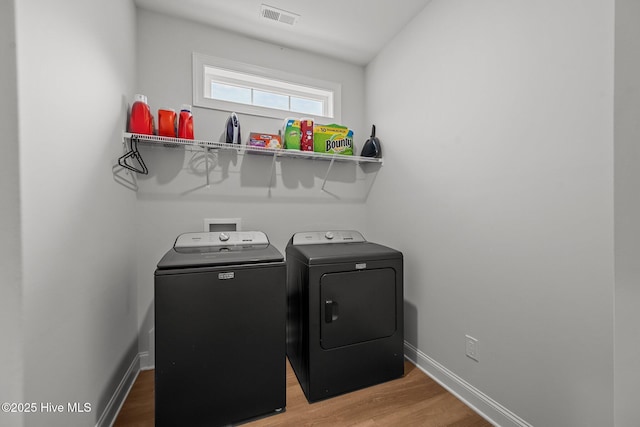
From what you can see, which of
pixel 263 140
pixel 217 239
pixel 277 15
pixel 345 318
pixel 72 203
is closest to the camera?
pixel 72 203

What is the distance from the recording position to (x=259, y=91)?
2.29 meters

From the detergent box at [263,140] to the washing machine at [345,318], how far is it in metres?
0.83

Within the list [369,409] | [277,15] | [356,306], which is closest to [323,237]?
[356,306]

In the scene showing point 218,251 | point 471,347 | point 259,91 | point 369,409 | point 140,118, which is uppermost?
point 259,91

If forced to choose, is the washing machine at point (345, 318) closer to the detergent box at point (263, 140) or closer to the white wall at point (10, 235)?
the detergent box at point (263, 140)

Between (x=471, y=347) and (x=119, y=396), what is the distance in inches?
81.4

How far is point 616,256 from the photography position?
26.1 inches

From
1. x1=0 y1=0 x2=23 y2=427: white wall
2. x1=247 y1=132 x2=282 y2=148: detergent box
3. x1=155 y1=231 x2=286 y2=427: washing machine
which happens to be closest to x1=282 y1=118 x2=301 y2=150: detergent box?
x1=247 y1=132 x2=282 y2=148: detergent box

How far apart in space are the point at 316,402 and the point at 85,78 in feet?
6.70

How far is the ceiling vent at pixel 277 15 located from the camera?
1.87 metres

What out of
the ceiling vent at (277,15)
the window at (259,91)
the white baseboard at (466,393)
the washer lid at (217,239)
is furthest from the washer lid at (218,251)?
the ceiling vent at (277,15)

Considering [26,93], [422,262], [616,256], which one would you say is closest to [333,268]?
[422,262]

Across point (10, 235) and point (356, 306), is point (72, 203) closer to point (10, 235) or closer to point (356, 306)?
point (10, 235)

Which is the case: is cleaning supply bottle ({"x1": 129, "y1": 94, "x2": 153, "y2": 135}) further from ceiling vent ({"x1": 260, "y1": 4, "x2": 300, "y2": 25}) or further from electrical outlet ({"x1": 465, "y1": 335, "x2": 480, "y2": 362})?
electrical outlet ({"x1": 465, "y1": 335, "x2": 480, "y2": 362})
